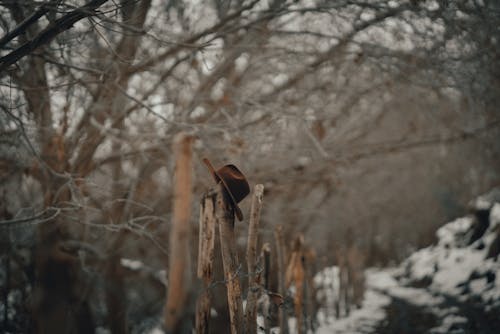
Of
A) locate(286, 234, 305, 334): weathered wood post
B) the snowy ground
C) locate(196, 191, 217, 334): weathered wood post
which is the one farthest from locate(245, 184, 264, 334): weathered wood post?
the snowy ground

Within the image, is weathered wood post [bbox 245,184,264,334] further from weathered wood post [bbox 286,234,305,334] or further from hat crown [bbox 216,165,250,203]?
weathered wood post [bbox 286,234,305,334]

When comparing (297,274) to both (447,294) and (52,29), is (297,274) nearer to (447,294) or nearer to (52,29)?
(52,29)

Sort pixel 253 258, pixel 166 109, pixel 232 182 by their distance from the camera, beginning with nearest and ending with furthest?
1. pixel 232 182
2. pixel 253 258
3. pixel 166 109

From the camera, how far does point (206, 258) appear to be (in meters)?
3.05

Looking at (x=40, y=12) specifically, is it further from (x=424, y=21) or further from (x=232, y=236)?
(x=424, y=21)

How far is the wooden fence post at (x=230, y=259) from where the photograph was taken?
3.04 meters

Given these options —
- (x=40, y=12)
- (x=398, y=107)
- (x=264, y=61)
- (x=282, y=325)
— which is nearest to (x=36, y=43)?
(x=40, y=12)

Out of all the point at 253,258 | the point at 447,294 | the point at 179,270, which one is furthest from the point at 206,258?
the point at 447,294

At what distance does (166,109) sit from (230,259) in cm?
402

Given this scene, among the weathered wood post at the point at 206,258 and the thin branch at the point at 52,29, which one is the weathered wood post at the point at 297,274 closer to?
the weathered wood post at the point at 206,258

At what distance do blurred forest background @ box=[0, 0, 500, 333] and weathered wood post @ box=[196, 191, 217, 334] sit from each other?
120 centimetres

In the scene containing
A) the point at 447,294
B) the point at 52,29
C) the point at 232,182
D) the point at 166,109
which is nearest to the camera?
the point at 52,29

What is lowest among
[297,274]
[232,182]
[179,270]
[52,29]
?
[297,274]

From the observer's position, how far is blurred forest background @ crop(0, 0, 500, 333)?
15.1ft
